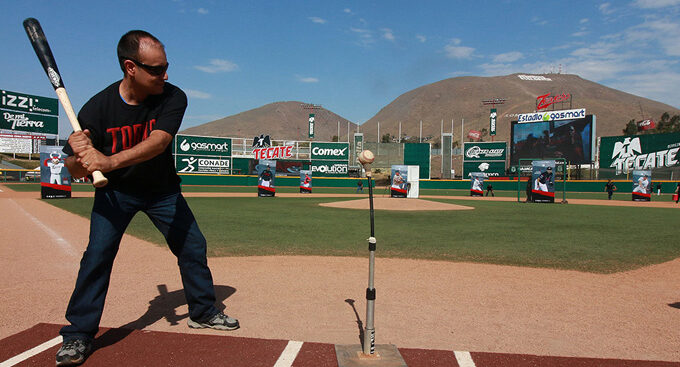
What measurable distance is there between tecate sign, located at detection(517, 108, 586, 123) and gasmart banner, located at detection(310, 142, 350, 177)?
2277cm

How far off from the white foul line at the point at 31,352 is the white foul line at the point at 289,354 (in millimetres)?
1717

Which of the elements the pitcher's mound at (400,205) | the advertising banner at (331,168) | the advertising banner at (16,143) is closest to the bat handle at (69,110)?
the pitcher's mound at (400,205)

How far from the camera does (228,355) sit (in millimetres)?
3094

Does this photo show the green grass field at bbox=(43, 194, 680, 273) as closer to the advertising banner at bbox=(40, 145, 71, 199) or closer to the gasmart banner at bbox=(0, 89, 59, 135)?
the advertising banner at bbox=(40, 145, 71, 199)

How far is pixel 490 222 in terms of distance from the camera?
1419cm

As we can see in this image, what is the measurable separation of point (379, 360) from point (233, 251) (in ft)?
17.3

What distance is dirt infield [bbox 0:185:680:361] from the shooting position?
11.7 feet

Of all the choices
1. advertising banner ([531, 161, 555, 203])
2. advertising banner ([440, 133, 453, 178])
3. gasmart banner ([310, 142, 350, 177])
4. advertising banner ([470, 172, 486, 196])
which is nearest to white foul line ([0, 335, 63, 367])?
advertising banner ([531, 161, 555, 203])

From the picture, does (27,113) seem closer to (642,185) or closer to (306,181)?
(306,181)

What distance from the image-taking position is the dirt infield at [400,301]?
141 inches

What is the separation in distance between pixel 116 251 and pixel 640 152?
59225 mm

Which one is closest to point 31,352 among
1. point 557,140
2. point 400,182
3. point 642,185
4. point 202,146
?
point 400,182

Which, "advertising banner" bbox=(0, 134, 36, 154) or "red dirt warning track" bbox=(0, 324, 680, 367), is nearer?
"red dirt warning track" bbox=(0, 324, 680, 367)

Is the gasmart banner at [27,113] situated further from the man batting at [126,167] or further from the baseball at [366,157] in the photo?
the baseball at [366,157]
